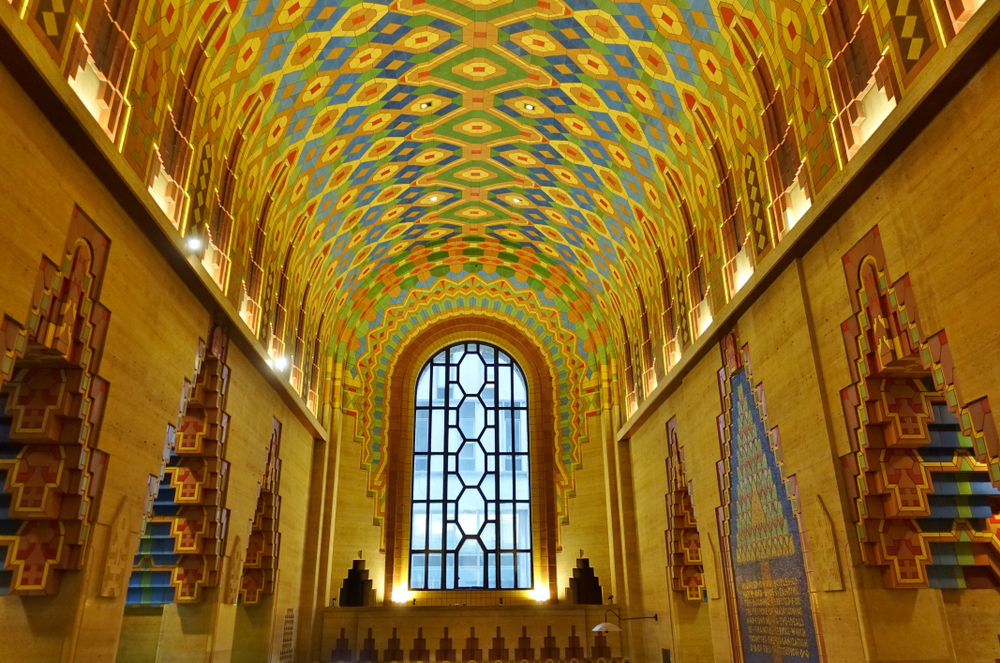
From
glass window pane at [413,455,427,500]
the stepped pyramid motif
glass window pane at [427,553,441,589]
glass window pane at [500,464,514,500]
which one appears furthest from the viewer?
glass window pane at [500,464,514,500]

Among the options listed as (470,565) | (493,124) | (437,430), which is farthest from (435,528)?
(493,124)

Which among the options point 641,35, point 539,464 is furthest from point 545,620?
point 641,35

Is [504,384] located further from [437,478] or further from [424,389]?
[437,478]

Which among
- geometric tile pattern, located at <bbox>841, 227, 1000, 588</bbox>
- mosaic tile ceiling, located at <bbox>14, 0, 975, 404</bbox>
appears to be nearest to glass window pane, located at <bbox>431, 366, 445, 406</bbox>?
mosaic tile ceiling, located at <bbox>14, 0, 975, 404</bbox>

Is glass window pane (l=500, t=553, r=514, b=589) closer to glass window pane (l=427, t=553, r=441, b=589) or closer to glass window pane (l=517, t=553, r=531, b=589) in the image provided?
glass window pane (l=517, t=553, r=531, b=589)

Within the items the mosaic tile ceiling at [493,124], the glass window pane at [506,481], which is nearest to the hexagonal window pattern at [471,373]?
the glass window pane at [506,481]

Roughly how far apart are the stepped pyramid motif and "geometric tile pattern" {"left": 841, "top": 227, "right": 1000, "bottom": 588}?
5.23 ft

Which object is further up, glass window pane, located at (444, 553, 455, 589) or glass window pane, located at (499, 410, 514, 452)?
glass window pane, located at (499, 410, 514, 452)

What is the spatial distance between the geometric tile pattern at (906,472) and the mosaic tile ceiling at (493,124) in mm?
1792

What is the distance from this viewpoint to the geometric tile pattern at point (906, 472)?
7520 millimetres

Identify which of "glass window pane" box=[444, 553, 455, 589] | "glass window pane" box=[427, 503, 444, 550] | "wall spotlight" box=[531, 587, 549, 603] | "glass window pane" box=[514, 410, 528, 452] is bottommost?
"wall spotlight" box=[531, 587, 549, 603]

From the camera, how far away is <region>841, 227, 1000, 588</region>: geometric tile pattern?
24.7 feet

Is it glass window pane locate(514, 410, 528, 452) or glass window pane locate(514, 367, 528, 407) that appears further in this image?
glass window pane locate(514, 367, 528, 407)

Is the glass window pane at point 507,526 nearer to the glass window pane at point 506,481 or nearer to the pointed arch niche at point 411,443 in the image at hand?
the glass window pane at point 506,481
